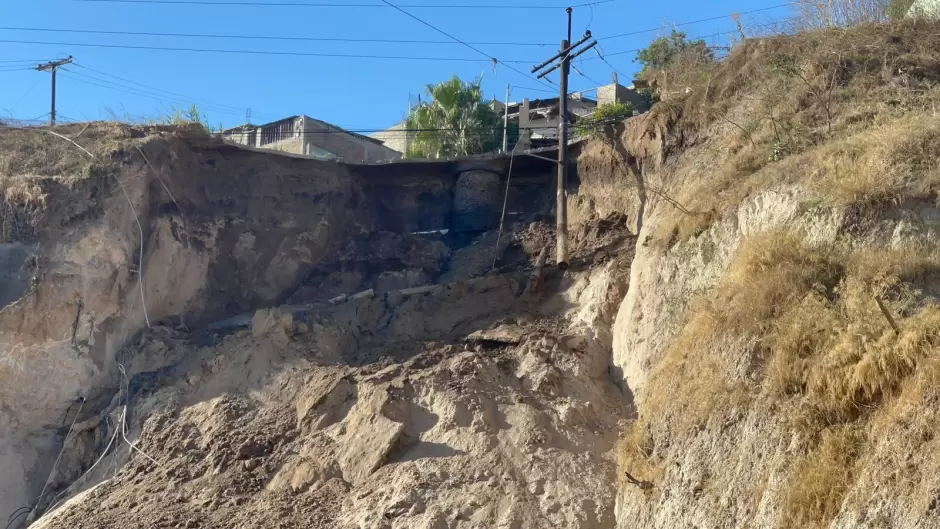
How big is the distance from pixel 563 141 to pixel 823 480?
38.2 feet

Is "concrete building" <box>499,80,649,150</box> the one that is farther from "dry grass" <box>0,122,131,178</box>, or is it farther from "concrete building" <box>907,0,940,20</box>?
"dry grass" <box>0,122,131,178</box>

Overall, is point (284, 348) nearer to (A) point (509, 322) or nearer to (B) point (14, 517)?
(A) point (509, 322)

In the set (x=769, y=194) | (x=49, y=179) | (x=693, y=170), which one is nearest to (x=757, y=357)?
(x=769, y=194)

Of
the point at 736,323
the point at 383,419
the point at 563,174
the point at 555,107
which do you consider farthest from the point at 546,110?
the point at 736,323

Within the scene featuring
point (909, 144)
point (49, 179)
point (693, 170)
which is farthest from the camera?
point (49, 179)

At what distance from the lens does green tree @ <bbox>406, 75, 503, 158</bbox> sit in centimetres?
2642

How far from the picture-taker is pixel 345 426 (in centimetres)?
1564

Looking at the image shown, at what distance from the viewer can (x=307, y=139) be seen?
2845 cm

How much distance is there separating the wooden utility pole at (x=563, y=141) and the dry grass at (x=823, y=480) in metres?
9.09

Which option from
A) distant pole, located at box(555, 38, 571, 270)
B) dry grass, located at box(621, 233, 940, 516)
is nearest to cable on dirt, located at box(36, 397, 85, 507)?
distant pole, located at box(555, 38, 571, 270)

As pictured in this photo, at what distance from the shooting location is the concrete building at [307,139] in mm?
28469

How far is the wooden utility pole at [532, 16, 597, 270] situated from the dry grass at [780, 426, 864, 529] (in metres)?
9.09

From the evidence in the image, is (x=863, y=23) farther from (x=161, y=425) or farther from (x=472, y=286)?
(x=161, y=425)

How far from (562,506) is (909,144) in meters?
6.91
